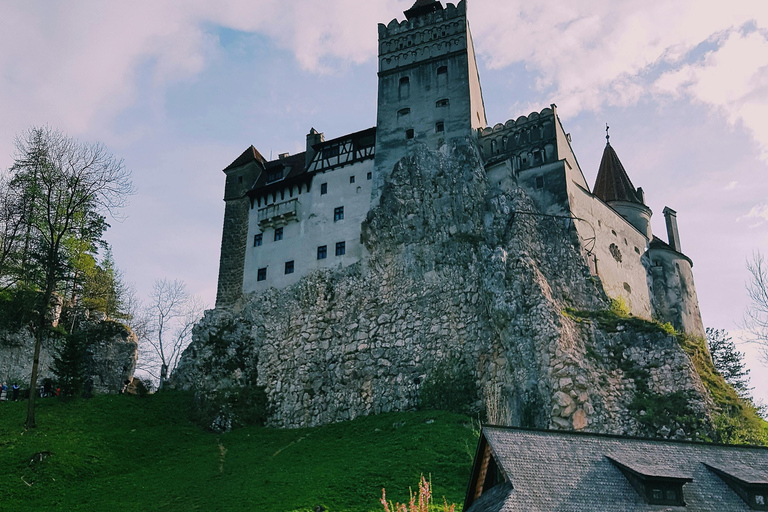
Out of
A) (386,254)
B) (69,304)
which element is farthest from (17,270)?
(386,254)

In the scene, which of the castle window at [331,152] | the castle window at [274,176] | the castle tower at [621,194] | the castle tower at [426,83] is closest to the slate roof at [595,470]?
the castle tower at [426,83]

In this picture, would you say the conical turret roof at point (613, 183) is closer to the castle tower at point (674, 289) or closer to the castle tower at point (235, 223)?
the castle tower at point (674, 289)

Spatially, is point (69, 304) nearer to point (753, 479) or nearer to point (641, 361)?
point (641, 361)

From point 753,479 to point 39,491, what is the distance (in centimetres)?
2889

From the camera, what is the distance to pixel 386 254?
1941 inches

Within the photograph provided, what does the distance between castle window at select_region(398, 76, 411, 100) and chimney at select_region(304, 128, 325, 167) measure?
7.32 metres

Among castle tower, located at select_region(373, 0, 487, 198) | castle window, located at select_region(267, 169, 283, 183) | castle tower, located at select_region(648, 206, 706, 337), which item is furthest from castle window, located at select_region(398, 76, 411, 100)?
castle tower, located at select_region(648, 206, 706, 337)

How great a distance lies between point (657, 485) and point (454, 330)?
24.5m

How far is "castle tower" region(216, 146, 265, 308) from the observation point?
5431 cm

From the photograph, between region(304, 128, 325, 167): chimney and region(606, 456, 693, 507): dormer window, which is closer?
region(606, 456, 693, 507): dormer window

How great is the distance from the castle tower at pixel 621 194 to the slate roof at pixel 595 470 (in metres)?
32.2

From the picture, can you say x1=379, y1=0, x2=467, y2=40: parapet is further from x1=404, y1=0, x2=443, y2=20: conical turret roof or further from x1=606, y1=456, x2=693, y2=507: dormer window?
x1=606, y1=456, x2=693, y2=507: dormer window

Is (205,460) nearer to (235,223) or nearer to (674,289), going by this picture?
(235,223)

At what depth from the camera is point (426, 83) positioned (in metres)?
55.0
